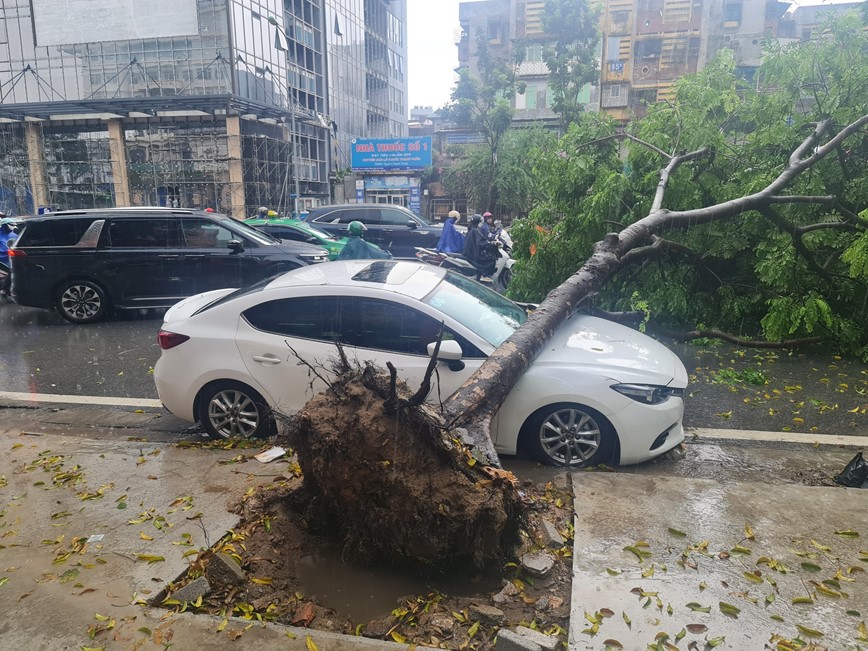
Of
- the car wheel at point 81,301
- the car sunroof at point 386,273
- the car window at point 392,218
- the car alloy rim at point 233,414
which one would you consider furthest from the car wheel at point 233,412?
the car window at point 392,218

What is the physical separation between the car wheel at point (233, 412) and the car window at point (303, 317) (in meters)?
0.58

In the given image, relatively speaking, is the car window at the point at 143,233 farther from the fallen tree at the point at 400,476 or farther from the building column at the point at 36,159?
the building column at the point at 36,159

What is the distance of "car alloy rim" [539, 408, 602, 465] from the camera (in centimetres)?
488

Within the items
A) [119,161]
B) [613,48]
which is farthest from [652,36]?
[119,161]

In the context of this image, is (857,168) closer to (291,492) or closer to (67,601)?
(291,492)

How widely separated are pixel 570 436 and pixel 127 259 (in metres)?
8.64

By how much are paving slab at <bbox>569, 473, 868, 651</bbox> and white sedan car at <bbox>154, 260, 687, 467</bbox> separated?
17.0 inches

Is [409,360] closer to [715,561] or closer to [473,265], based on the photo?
[715,561]

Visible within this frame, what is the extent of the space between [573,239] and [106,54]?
3734cm

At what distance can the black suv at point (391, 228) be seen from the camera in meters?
17.7

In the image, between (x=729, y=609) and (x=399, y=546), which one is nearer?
(x=729, y=609)

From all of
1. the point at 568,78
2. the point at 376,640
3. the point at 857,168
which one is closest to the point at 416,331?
the point at 376,640

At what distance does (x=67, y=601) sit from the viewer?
10.6 feet

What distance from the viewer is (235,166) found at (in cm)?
3409
